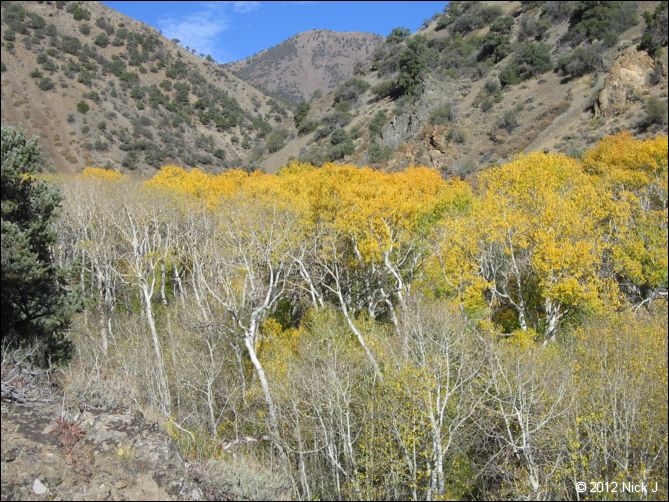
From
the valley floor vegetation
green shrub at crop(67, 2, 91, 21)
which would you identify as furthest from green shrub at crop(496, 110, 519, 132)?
green shrub at crop(67, 2, 91, 21)

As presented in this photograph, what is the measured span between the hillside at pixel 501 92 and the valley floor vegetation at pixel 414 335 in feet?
54.0

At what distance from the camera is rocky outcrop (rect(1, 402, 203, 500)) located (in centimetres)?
997

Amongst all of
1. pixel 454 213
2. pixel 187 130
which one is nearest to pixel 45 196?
pixel 454 213

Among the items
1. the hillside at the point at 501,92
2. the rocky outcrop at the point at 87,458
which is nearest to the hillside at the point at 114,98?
the hillside at the point at 501,92

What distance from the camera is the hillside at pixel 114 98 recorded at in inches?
3246

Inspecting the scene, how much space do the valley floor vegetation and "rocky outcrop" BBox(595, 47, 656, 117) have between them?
14.4m

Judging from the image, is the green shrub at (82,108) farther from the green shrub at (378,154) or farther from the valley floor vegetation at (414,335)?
the valley floor vegetation at (414,335)

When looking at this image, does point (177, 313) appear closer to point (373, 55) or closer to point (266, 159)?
point (266, 159)

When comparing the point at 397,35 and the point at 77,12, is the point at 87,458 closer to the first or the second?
the point at 397,35

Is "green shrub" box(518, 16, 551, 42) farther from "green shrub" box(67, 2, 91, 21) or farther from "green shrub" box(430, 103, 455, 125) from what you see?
"green shrub" box(67, 2, 91, 21)

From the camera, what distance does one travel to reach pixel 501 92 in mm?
72375

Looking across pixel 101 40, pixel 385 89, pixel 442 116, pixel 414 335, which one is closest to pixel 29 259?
pixel 414 335

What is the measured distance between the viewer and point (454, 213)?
32.4 metres

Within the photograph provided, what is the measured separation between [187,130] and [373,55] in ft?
150
